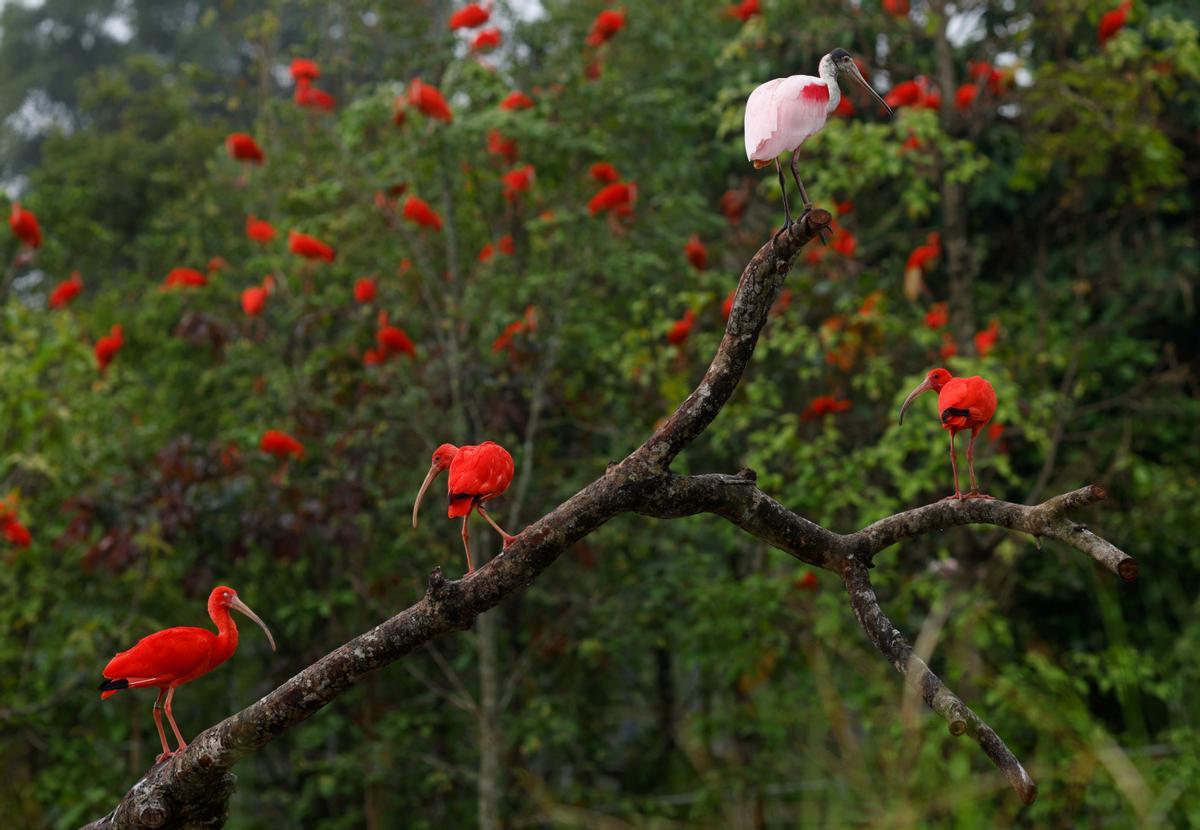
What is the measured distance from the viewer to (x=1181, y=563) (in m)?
7.13

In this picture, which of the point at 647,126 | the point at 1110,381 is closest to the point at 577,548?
the point at 647,126

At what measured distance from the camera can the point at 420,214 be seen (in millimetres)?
5469

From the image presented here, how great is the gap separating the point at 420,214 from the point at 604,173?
802 mm

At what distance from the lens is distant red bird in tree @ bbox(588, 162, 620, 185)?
5602mm

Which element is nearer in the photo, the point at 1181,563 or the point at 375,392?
the point at 375,392

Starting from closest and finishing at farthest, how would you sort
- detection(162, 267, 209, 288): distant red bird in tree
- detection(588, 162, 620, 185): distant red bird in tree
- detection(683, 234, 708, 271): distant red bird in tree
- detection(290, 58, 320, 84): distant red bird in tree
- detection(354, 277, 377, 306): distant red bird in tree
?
detection(588, 162, 620, 185): distant red bird in tree
detection(354, 277, 377, 306): distant red bird in tree
detection(683, 234, 708, 271): distant red bird in tree
detection(290, 58, 320, 84): distant red bird in tree
detection(162, 267, 209, 288): distant red bird in tree

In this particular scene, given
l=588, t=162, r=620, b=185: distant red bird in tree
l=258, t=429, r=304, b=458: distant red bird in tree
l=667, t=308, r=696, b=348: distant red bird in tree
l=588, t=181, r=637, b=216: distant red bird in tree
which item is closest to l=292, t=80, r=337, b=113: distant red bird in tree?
l=588, t=162, r=620, b=185: distant red bird in tree

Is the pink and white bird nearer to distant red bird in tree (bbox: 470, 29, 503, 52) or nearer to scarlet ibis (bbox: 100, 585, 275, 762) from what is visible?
scarlet ibis (bbox: 100, 585, 275, 762)

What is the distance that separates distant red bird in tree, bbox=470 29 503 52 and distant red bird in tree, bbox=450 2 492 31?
0.12m

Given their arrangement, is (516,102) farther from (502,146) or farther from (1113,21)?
(1113,21)

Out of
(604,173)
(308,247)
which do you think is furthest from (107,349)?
(604,173)

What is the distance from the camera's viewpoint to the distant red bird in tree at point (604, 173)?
221 inches

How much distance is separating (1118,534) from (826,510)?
173 centimetres

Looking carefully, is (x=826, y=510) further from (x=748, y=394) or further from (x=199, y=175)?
(x=199, y=175)
